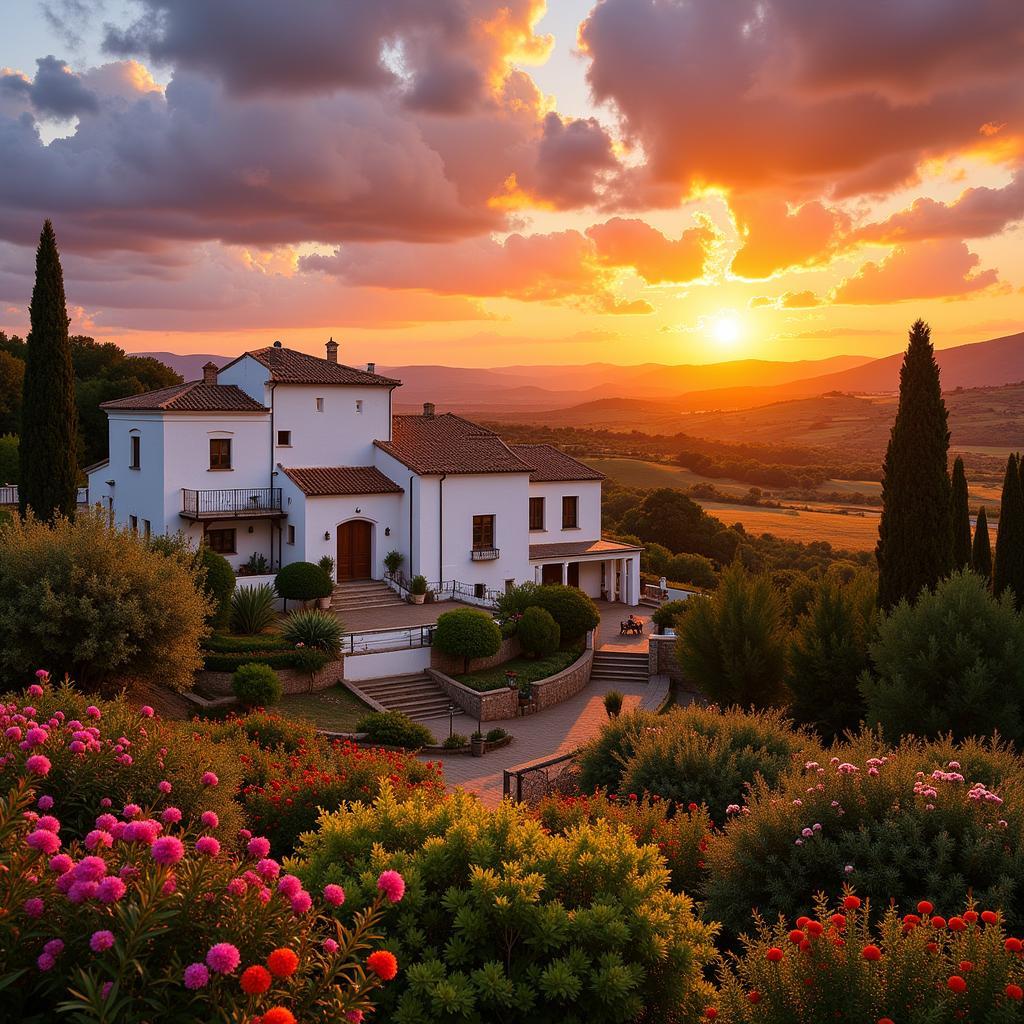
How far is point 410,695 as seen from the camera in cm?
2706

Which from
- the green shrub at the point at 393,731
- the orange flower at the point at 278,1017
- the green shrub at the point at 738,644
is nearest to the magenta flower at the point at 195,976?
the orange flower at the point at 278,1017

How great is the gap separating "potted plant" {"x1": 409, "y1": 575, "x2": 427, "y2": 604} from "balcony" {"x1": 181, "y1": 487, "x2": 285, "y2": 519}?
5108mm

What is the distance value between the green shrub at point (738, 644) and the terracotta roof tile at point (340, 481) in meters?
13.4

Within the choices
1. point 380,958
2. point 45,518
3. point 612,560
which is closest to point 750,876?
point 380,958

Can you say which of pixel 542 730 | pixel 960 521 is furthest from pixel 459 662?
pixel 960 521

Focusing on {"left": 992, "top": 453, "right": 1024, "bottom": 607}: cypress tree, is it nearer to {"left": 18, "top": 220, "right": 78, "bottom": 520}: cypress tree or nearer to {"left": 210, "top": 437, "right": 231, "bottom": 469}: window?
{"left": 210, "top": 437, "right": 231, "bottom": 469}: window

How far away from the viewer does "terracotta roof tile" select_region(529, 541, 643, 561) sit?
1457 inches

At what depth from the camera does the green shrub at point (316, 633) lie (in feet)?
87.4

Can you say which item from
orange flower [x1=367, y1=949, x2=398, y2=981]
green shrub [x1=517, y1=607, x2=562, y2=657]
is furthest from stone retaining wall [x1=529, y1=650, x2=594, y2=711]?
orange flower [x1=367, y1=949, x2=398, y2=981]

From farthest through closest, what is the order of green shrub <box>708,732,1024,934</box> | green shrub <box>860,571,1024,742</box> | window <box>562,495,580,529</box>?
window <box>562,495,580,529</box>
green shrub <box>860,571,1024,742</box>
green shrub <box>708,732,1024,934</box>

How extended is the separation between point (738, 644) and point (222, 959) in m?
20.8

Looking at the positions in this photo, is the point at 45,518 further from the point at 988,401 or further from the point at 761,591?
the point at 988,401

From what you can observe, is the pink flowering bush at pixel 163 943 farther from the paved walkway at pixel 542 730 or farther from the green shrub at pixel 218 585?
the green shrub at pixel 218 585

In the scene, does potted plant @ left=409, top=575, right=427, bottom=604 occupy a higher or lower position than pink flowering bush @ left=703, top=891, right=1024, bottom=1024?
lower
